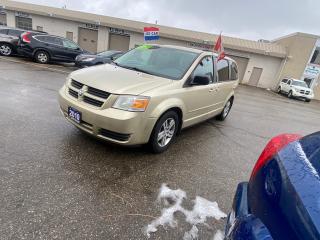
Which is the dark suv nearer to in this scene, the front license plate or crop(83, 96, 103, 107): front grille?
the front license plate

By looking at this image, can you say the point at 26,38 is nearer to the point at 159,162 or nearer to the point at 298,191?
the point at 159,162

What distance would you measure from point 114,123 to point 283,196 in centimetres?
231

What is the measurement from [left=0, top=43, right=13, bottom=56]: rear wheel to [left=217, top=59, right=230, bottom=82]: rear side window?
40.4ft

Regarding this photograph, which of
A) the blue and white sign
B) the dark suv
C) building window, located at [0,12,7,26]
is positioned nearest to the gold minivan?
the blue and white sign

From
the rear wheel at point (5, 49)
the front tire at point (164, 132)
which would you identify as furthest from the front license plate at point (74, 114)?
the rear wheel at point (5, 49)

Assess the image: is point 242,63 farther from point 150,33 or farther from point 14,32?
point 14,32

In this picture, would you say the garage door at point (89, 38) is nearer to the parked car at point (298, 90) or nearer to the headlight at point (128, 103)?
the parked car at point (298, 90)

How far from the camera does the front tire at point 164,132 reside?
362 centimetres

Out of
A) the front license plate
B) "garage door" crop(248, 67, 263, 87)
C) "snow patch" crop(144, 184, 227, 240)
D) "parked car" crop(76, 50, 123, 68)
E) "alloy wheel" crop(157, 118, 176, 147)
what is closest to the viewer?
"snow patch" crop(144, 184, 227, 240)

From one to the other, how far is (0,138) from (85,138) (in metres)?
1.29

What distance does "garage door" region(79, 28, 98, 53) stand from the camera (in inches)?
971

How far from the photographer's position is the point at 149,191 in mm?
2938

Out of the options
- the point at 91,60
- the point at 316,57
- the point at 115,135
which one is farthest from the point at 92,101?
the point at 316,57

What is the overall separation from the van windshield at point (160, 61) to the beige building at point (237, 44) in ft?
64.8
